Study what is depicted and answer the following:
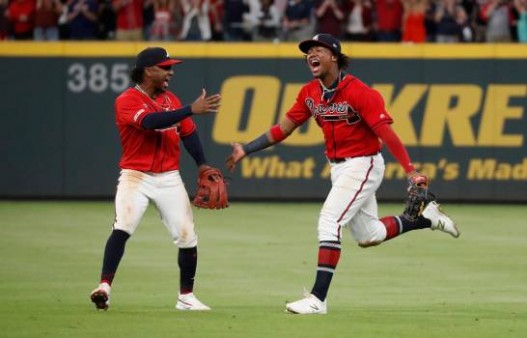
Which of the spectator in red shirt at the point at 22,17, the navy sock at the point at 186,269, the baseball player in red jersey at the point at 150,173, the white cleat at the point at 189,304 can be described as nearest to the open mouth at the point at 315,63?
the baseball player in red jersey at the point at 150,173

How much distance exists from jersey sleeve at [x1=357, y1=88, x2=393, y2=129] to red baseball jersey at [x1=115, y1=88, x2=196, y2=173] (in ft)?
4.72

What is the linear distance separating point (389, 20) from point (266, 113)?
2.81 m

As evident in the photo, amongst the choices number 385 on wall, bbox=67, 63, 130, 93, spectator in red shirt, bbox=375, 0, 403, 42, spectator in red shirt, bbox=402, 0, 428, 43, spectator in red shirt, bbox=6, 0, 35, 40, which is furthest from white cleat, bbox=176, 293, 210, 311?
spectator in red shirt, bbox=6, 0, 35, 40

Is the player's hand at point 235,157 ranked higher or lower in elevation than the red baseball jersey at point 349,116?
lower

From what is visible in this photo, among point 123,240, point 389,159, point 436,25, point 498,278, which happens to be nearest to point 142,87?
point 123,240

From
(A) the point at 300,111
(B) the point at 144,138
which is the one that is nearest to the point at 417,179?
(A) the point at 300,111

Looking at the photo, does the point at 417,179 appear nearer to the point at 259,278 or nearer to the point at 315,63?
the point at 315,63

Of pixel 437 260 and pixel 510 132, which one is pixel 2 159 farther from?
pixel 437 260

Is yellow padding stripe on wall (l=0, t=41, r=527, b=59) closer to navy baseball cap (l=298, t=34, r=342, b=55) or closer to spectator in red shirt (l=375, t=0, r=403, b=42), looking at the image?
spectator in red shirt (l=375, t=0, r=403, b=42)

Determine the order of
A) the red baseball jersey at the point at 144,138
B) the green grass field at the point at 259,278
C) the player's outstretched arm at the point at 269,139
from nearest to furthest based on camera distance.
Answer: the green grass field at the point at 259,278, the red baseball jersey at the point at 144,138, the player's outstretched arm at the point at 269,139

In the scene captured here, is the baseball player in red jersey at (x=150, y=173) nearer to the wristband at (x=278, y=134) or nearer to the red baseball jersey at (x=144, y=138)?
the red baseball jersey at (x=144, y=138)

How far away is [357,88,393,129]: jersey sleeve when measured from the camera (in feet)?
35.2

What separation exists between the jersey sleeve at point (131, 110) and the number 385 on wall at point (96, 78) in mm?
12201

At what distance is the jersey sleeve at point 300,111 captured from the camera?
11.3 metres
